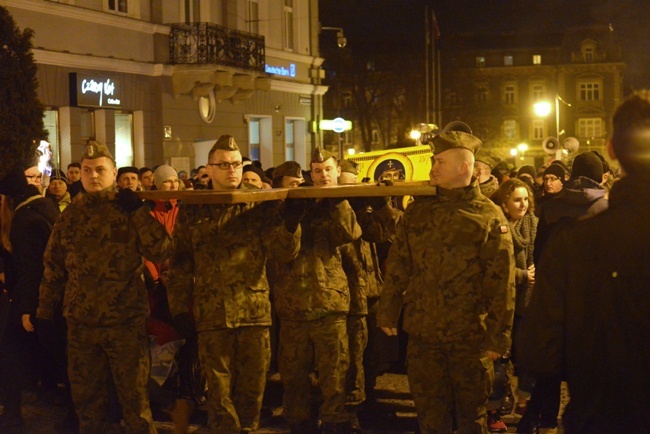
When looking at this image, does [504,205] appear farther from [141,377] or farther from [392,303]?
[141,377]

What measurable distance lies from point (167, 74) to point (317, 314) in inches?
654

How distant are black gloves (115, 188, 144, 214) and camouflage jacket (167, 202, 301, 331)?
0.32 m

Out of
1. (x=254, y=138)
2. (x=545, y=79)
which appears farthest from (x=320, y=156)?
(x=545, y=79)

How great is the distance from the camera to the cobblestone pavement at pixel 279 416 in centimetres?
738

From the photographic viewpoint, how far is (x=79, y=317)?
6.27m

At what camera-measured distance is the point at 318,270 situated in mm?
6781

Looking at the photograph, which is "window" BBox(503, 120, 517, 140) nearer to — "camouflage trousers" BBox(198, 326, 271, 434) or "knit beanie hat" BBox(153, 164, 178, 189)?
"knit beanie hat" BBox(153, 164, 178, 189)

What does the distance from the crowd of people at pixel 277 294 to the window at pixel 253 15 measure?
19142mm

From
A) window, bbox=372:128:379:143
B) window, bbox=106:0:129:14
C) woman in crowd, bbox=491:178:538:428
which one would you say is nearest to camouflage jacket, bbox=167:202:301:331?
woman in crowd, bbox=491:178:538:428

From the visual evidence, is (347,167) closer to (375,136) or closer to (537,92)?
(375,136)

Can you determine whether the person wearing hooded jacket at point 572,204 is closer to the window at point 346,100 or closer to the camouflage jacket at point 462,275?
the camouflage jacket at point 462,275

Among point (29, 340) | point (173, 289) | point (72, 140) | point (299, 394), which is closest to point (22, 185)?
point (29, 340)

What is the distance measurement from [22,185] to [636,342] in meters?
5.49

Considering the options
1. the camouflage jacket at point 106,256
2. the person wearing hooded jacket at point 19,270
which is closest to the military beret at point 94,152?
the camouflage jacket at point 106,256
